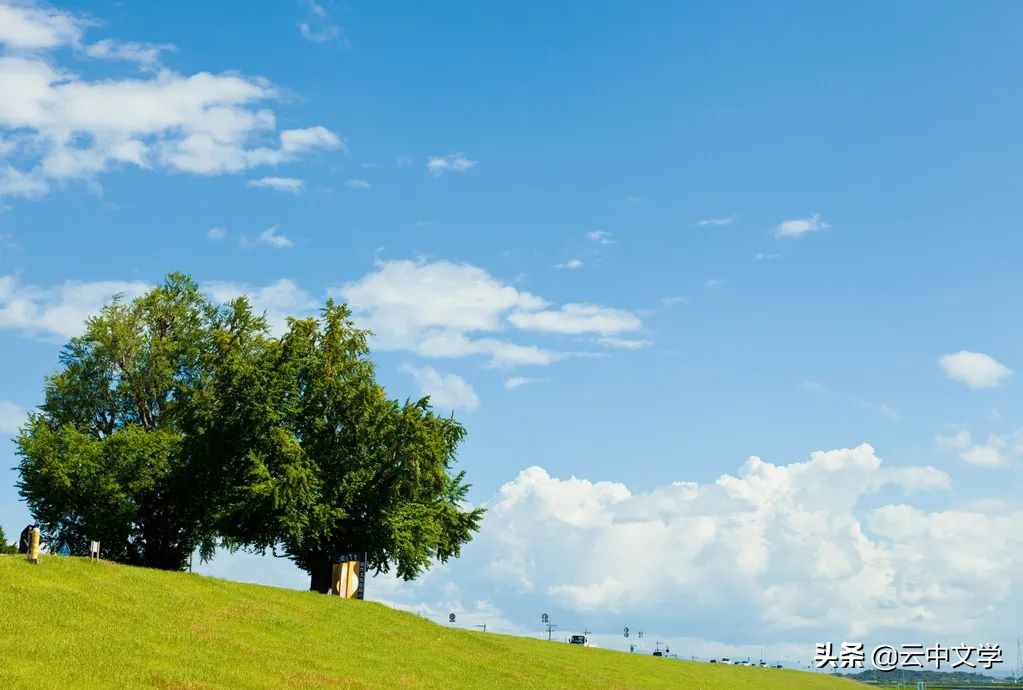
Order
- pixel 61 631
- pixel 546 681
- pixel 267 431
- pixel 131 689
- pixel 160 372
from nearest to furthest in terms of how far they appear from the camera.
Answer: pixel 131 689 → pixel 61 631 → pixel 546 681 → pixel 267 431 → pixel 160 372

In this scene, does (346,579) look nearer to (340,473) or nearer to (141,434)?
(340,473)

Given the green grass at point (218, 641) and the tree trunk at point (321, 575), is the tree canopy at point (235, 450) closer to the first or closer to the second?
the tree trunk at point (321, 575)

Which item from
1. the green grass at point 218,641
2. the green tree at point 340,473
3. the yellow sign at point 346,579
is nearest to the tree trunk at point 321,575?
the green tree at point 340,473

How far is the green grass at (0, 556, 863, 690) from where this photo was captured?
1454 inches

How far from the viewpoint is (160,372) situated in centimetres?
7888

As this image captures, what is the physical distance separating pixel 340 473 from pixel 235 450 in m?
7.13

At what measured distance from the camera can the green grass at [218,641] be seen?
36938mm

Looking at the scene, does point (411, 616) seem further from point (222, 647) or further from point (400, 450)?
point (222, 647)

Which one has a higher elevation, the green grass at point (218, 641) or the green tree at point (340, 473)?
the green tree at point (340, 473)

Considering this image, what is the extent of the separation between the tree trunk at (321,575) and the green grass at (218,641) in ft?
33.0

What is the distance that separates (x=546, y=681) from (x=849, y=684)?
2445 inches

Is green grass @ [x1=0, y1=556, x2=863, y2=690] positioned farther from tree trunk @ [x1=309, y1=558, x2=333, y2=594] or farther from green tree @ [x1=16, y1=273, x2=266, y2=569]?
green tree @ [x1=16, y1=273, x2=266, y2=569]

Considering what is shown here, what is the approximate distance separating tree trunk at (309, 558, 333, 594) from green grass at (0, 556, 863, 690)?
10.1 metres

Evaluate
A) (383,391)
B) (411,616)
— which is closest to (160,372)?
(383,391)
